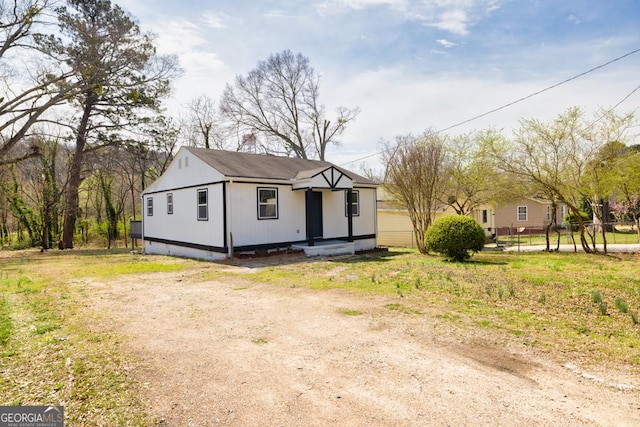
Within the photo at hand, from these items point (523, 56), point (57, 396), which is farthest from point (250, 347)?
point (523, 56)

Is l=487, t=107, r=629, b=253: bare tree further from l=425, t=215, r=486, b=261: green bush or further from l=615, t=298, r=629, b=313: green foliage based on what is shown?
l=615, t=298, r=629, b=313: green foliage

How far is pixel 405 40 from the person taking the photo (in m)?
13.0

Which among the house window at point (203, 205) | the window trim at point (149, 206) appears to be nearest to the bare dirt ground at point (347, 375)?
the house window at point (203, 205)

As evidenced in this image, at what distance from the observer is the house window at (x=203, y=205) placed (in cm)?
1366

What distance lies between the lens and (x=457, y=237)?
37.9 feet

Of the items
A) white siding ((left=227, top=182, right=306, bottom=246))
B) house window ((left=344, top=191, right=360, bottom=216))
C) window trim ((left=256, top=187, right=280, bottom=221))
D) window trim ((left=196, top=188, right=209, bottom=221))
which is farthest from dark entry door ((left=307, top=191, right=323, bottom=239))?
window trim ((left=196, top=188, right=209, bottom=221))

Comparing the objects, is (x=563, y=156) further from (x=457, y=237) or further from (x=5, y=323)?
(x=5, y=323)

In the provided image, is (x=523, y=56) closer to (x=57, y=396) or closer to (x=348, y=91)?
(x=348, y=91)

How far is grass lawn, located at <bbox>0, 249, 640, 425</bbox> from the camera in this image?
3277 mm

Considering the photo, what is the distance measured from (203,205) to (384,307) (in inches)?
381

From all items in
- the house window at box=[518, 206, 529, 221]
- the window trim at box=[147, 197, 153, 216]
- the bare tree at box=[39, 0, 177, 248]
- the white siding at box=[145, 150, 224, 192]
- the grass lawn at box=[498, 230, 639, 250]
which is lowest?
the grass lawn at box=[498, 230, 639, 250]

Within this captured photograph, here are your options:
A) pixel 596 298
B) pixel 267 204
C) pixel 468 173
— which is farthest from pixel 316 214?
pixel 596 298

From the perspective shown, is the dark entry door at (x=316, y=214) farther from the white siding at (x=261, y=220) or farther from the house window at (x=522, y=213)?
the house window at (x=522, y=213)

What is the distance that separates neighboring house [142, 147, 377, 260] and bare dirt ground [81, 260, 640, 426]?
7.23 metres
